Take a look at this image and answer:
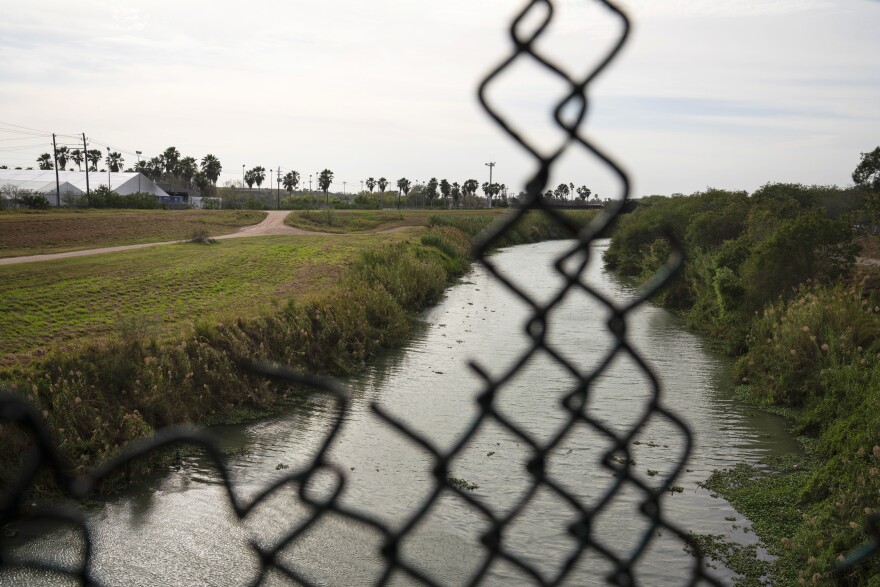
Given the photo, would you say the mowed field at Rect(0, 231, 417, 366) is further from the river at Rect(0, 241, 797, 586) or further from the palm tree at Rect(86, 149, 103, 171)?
the palm tree at Rect(86, 149, 103, 171)

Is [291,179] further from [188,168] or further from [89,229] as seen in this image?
[89,229]

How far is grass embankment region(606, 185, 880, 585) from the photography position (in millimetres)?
8055

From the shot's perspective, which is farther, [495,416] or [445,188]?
[445,188]

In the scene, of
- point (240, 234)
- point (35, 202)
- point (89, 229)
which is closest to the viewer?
point (89, 229)

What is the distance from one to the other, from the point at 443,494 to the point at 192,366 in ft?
17.8

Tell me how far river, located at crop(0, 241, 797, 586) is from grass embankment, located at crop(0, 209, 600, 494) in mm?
732

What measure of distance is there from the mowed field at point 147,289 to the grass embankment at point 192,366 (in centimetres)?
62

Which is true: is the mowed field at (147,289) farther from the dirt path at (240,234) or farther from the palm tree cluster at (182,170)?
the palm tree cluster at (182,170)

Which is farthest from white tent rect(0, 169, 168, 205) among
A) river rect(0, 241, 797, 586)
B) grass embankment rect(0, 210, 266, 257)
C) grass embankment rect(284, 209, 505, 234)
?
river rect(0, 241, 797, 586)

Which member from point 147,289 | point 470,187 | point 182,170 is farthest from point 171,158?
point 147,289

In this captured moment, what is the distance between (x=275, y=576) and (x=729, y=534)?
5017 millimetres

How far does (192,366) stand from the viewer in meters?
13.3

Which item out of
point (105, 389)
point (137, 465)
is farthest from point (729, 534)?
point (105, 389)

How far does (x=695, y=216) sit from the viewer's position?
87.9 feet
